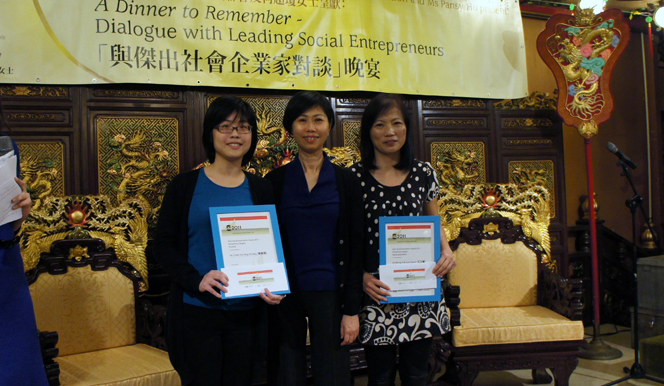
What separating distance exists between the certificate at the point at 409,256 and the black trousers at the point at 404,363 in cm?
16

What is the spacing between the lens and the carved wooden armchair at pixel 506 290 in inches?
93.5

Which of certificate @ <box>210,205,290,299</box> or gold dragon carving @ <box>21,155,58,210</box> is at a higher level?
gold dragon carving @ <box>21,155,58,210</box>

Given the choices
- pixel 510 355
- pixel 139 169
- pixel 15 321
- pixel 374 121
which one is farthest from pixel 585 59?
pixel 15 321

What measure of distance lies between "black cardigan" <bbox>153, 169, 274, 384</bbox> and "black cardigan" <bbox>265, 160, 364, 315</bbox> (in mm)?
152

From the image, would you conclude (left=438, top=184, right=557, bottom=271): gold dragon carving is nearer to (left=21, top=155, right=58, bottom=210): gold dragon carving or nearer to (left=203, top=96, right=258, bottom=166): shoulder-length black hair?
(left=203, top=96, right=258, bottom=166): shoulder-length black hair

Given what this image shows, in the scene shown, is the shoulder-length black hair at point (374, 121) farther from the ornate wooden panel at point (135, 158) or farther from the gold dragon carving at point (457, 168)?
the gold dragon carving at point (457, 168)

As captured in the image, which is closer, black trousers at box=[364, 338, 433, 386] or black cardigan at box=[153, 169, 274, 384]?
black cardigan at box=[153, 169, 274, 384]

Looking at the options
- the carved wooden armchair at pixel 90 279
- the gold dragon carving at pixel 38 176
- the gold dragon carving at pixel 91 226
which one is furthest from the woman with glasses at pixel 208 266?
the gold dragon carving at pixel 38 176

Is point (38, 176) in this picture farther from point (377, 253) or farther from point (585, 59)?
point (585, 59)

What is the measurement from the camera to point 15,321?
1160 mm

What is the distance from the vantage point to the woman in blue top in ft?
3.73

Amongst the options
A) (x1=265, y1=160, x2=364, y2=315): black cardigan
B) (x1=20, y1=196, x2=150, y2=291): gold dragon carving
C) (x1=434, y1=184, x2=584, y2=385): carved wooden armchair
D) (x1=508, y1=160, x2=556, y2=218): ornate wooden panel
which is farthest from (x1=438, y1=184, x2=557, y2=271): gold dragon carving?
(x1=20, y1=196, x2=150, y2=291): gold dragon carving

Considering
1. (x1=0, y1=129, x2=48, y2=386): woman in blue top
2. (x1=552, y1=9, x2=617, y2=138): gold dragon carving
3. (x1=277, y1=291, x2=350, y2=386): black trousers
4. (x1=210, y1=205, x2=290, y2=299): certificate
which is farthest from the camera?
(x1=552, y1=9, x2=617, y2=138): gold dragon carving

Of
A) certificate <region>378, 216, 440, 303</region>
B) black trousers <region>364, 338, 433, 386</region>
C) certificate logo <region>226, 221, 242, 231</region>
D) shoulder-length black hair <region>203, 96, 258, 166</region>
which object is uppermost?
shoulder-length black hair <region>203, 96, 258, 166</region>
